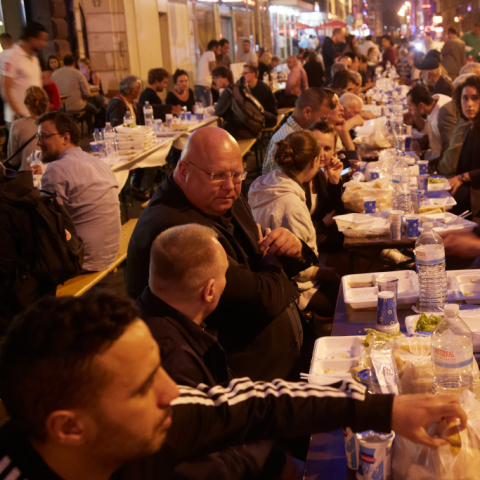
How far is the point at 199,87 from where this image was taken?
11.6 meters

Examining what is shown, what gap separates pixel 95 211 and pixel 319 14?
3823cm

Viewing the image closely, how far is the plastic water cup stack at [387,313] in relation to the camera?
7.46 feet

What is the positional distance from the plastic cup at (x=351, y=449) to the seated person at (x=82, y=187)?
2924 mm

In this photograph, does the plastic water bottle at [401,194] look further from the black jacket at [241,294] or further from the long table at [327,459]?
the long table at [327,459]

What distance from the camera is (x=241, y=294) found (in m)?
2.24

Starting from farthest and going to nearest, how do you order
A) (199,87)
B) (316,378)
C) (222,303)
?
1. (199,87)
2. (222,303)
3. (316,378)

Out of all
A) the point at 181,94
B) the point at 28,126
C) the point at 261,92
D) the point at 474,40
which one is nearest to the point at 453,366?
the point at 28,126

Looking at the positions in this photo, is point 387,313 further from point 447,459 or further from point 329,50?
point 329,50

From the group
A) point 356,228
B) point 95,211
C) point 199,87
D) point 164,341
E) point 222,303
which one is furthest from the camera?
point 199,87

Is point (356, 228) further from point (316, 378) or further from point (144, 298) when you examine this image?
point (144, 298)

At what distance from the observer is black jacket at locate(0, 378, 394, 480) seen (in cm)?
135

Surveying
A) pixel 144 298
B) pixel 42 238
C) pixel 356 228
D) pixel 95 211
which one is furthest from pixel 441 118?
pixel 144 298

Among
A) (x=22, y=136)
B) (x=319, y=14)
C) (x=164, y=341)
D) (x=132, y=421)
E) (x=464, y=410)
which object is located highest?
(x=319, y=14)

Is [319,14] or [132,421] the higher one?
[319,14]
